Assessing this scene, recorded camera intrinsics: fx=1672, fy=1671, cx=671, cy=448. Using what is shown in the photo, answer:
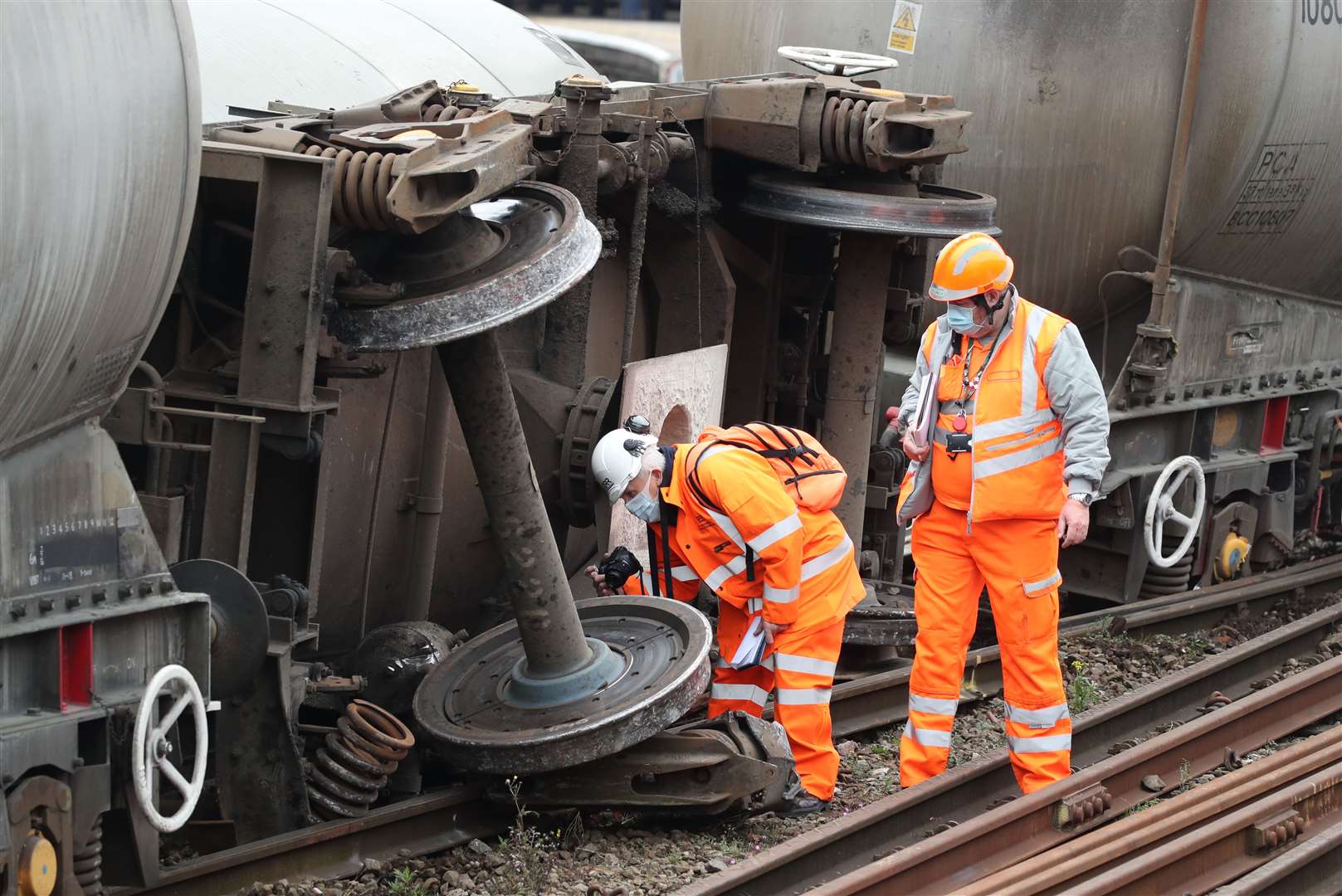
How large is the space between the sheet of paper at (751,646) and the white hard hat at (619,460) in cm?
65

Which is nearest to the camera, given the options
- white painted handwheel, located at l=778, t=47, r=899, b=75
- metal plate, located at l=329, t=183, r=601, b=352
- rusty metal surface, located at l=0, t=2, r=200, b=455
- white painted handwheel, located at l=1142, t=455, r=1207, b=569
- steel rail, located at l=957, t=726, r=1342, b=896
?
A: rusty metal surface, located at l=0, t=2, r=200, b=455

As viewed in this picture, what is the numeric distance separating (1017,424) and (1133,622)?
10.3 feet

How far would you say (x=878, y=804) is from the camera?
5.34m

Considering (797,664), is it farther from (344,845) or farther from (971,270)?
(344,845)

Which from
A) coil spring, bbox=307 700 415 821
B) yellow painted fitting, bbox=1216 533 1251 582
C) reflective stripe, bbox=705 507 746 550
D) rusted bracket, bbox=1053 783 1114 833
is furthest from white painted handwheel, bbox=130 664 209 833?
yellow painted fitting, bbox=1216 533 1251 582

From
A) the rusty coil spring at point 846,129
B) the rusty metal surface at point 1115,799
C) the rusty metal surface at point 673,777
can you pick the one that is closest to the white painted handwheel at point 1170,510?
the rusty metal surface at point 1115,799

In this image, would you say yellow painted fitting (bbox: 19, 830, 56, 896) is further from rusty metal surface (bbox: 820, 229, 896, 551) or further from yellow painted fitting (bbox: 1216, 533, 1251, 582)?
yellow painted fitting (bbox: 1216, 533, 1251, 582)

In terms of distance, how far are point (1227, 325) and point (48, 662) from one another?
7.04 metres

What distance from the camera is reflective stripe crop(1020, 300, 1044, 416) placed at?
17.9 ft

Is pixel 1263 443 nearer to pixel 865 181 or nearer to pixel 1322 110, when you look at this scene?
pixel 1322 110

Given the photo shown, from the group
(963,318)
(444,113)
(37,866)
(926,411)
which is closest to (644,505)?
(926,411)

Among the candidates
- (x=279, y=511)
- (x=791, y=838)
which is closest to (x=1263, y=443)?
(x=791, y=838)

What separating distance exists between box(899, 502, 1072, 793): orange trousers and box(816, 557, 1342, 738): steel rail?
876 mm

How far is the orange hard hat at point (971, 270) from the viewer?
5398 mm
